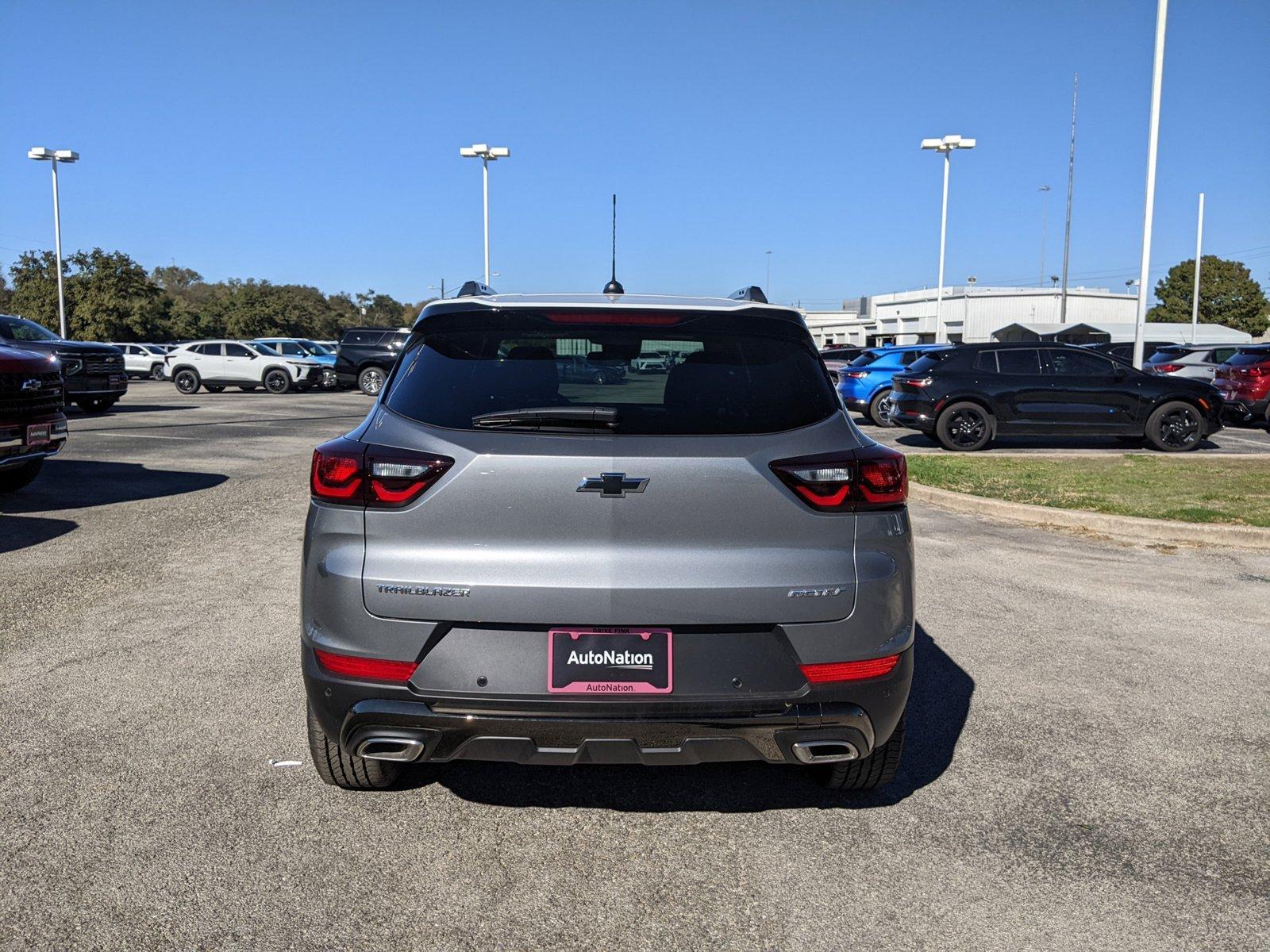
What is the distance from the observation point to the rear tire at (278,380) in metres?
36.2

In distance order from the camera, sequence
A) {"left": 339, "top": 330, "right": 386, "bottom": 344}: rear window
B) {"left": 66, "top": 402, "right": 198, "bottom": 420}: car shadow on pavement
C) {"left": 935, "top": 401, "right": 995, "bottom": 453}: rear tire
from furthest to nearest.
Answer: {"left": 339, "top": 330, "right": 386, "bottom": 344}: rear window, {"left": 66, "top": 402, "right": 198, "bottom": 420}: car shadow on pavement, {"left": 935, "top": 401, "right": 995, "bottom": 453}: rear tire

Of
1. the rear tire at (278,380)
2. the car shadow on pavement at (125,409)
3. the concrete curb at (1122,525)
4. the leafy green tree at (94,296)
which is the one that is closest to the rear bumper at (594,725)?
the concrete curb at (1122,525)

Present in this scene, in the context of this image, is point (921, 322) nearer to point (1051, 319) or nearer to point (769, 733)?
point (1051, 319)

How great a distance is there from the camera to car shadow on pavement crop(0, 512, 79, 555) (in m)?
8.12

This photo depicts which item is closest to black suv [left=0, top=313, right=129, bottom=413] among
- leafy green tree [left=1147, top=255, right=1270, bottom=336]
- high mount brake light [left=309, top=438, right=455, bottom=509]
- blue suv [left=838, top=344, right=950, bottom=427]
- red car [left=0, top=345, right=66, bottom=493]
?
red car [left=0, top=345, right=66, bottom=493]

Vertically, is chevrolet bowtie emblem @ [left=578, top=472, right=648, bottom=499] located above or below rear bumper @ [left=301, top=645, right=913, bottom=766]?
above

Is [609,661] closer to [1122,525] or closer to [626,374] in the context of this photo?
[626,374]

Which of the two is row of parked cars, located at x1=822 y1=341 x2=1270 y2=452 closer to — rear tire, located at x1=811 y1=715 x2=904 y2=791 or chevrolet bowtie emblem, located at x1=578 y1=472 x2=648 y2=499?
rear tire, located at x1=811 y1=715 x2=904 y2=791

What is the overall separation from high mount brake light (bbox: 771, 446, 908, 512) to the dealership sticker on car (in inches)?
23.1

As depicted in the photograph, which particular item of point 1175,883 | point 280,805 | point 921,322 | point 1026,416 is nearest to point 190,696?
point 280,805

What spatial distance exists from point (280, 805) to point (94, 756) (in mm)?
943

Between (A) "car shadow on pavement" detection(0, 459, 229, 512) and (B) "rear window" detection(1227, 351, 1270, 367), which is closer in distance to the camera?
(A) "car shadow on pavement" detection(0, 459, 229, 512)

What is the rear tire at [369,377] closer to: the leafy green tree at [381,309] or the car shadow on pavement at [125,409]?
the car shadow on pavement at [125,409]

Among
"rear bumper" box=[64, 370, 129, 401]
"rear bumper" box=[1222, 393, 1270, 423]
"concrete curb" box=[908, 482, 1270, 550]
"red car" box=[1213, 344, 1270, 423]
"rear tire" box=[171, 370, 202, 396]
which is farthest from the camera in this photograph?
"rear tire" box=[171, 370, 202, 396]
